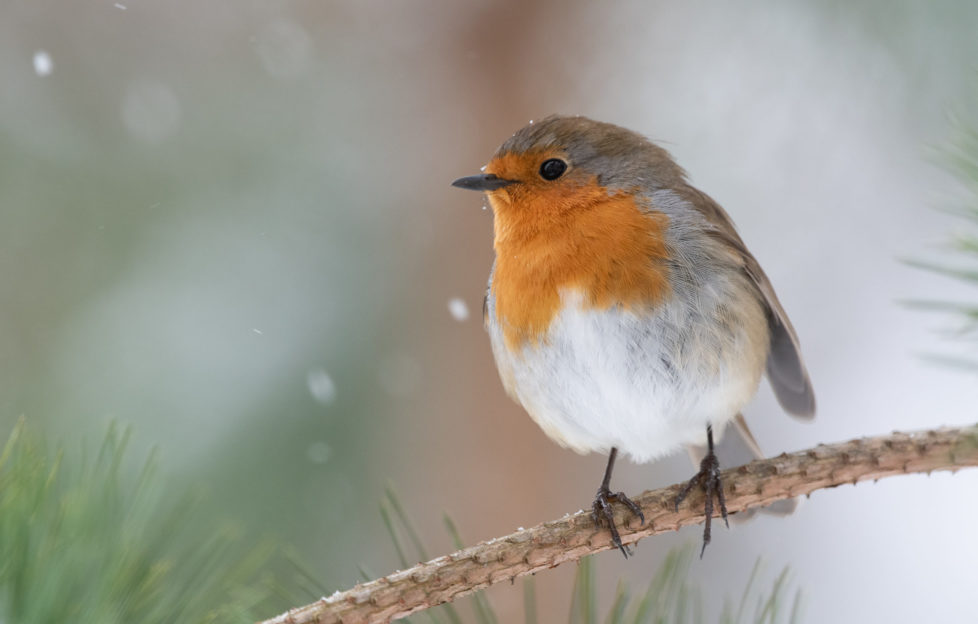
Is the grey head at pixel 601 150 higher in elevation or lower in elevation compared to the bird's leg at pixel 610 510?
higher

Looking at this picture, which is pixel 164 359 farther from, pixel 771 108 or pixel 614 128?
pixel 771 108

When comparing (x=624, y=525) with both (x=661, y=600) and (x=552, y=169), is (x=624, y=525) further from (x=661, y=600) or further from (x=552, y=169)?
(x=552, y=169)

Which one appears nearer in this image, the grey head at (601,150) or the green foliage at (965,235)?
the green foliage at (965,235)

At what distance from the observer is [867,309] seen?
3625 millimetres

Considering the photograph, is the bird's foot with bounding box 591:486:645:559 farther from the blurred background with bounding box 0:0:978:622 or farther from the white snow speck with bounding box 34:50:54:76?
the white snow speck with bounding box 34:50:54:76

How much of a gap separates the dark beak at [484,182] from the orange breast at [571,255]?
3cm

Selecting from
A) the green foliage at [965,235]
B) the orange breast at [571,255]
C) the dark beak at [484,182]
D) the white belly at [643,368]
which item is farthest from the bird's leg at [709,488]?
the dark beak at [484,182]

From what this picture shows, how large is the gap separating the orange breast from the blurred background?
3.46 ft

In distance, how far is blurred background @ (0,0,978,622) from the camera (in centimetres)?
287

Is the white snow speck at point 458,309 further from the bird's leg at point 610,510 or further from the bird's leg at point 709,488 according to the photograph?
the bird's leg at point 709,488

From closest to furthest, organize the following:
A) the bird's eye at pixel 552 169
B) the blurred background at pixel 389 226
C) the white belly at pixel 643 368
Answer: the white belly at pixel 643 368
the bird's eye at pixel 552 169
the blurred background at pixel 389 226

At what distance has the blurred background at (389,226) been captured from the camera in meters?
2.87

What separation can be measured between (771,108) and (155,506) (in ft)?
9.75

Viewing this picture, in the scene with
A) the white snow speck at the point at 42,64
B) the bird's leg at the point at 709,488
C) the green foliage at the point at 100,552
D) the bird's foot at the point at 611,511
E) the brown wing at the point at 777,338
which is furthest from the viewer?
the white snow speck at the point at 42,64
